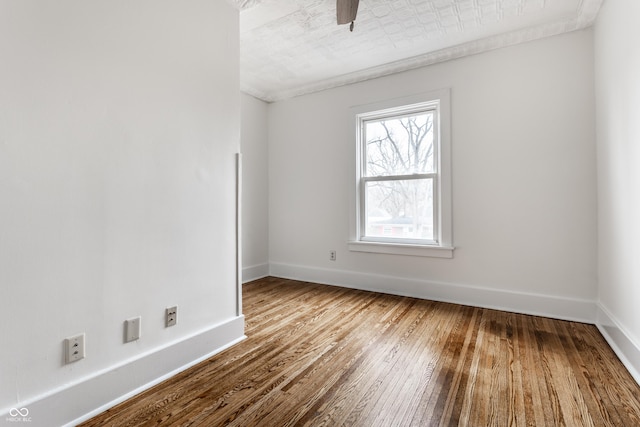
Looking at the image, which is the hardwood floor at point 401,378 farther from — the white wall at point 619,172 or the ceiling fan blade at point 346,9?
the ceiling fan blade at point 346,9

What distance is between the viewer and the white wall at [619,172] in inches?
68.7

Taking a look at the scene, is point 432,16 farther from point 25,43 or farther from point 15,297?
point 15,297

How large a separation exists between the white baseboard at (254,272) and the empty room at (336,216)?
51mm

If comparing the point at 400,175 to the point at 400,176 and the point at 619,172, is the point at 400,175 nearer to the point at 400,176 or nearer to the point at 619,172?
the point at 400,176

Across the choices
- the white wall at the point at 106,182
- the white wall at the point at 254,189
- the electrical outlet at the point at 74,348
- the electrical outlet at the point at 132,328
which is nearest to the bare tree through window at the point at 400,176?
the white wall at the point at 254,189

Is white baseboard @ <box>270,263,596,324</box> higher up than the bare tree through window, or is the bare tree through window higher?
the bare tree through window

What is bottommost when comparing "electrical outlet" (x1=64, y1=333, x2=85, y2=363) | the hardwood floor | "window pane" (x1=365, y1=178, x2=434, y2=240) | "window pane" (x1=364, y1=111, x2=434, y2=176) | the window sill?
the hardwood floor

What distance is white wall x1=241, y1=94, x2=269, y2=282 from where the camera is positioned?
3916 mm

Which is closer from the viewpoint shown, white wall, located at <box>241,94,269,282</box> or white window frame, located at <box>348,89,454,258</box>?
white window frame, located at <box>348,89,454,258</box>

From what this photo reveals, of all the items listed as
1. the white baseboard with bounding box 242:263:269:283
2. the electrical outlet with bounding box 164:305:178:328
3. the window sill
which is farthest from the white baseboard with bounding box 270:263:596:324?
the electrical outlet with bounding box 164:305:178:328

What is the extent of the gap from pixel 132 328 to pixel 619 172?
3091mm

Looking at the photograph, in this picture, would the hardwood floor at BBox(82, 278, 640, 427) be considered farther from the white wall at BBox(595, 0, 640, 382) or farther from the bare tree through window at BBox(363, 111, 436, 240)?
the bare tree through window at BBox(363, 111, 436, 240)

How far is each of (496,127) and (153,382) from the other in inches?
129

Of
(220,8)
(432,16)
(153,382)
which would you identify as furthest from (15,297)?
(432,16)
